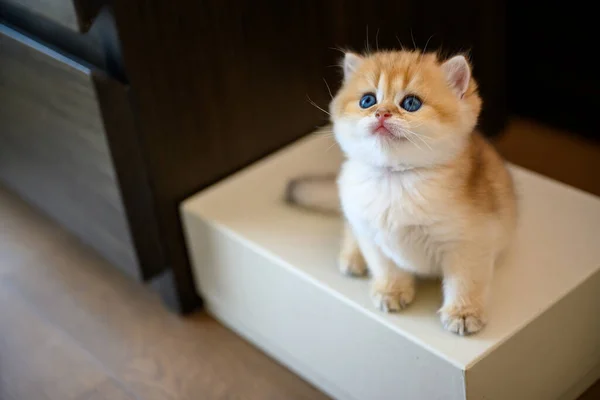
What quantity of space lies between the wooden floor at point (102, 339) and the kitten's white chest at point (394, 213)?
343mm

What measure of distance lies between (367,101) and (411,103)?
6cm

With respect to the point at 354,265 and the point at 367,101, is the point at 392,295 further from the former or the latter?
the point at 367,101

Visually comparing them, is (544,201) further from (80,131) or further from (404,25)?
(80,131)

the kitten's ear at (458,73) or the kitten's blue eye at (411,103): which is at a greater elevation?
the kitten's ear at (458,73)

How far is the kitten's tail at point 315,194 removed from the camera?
1.24 meters

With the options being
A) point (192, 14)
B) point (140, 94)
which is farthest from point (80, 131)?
point (192, 14)

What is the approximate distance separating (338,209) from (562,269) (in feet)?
1.22

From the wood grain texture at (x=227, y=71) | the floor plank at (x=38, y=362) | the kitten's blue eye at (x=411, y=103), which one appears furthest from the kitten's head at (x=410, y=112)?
the floor plank at (x=38, y=362)

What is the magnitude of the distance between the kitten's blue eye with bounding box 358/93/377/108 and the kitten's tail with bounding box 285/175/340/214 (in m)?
0.30

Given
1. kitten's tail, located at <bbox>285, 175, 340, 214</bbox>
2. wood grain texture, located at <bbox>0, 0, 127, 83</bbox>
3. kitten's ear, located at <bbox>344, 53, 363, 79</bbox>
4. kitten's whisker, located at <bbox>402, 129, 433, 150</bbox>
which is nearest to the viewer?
kitten's whisker, located at <bbox>402, 129, 433, 150</bbox>

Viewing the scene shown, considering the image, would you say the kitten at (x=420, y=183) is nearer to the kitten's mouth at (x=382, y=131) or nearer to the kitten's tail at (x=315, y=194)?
the kitten's mouth at (x=382, y=131)

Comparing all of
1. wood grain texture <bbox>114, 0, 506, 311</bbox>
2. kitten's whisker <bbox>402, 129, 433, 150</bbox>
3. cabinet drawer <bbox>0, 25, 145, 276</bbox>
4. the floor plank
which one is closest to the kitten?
kitten's whisker <bbox>402, 129, 433, 150</bbox>

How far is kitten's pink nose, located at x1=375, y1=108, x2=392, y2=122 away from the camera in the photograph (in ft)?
2.92

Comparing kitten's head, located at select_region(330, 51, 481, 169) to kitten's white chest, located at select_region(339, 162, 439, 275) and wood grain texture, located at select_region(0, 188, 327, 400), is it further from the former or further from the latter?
wood grain texture, located at select_region(0, 188, 327, 400)
